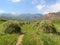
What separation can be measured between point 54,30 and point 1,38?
2024 centimetres

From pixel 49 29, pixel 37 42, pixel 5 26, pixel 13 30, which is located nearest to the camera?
pixel 37 42

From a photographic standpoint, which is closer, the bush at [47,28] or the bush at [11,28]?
the bush at [11,28]

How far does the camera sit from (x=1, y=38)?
84.5 feet

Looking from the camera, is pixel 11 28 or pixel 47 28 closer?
pixel 11 28

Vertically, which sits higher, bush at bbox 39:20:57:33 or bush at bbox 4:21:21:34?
bush at bbox 4:21:21:34

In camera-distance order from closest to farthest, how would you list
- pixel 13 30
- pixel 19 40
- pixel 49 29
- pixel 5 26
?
pixel 19 40
pixel 13 30
pixel 5 26
pixel 49 29

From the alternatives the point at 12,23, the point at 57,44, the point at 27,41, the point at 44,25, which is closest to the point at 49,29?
the point at 44,25

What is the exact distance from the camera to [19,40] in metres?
25.0

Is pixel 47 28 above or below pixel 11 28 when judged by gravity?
below

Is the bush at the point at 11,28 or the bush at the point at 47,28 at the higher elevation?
the bush at the point at 11,28

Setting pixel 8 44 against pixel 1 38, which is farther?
pixel 1 38

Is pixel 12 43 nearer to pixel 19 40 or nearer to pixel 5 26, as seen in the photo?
pixel 19 40

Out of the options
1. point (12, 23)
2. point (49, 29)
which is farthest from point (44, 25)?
point (12, 23)

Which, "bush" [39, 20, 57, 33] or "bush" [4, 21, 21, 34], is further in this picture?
"bush" [39, 20, 57, 33]
